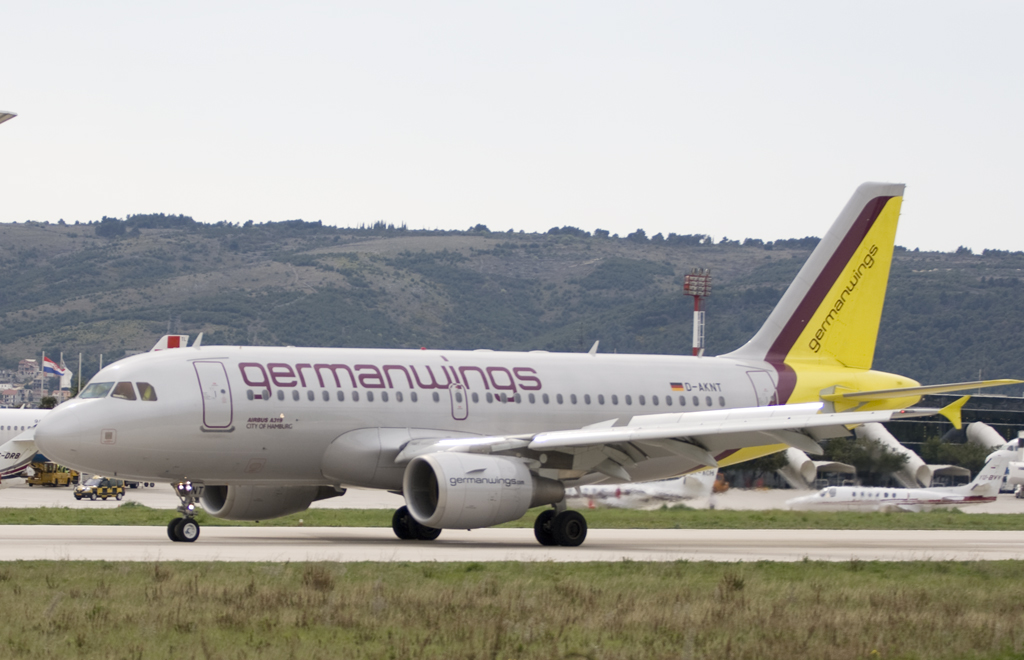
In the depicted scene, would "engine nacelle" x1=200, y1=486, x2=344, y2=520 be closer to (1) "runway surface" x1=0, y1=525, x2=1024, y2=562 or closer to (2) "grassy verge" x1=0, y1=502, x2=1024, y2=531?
(1) "runway surface" x1=0, y1=525, x2=1024, y2=562

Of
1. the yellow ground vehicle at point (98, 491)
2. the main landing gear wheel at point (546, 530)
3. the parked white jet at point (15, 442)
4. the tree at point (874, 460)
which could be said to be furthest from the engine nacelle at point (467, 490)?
the parked white jet at point (15, 442)

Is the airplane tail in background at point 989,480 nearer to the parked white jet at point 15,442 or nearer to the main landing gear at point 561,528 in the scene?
the main landing gear at point 561,528

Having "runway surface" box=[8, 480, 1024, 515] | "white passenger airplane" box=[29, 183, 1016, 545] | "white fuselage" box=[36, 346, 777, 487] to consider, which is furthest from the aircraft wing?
"runway surface" box=[8, 480, 1024, 515]

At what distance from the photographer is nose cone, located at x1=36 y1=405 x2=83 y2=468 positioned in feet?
87.5

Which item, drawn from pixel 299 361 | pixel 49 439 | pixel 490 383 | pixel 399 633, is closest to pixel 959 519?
pixel 490 383

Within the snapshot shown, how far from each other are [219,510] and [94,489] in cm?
4353

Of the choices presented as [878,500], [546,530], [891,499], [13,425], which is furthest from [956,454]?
[546,530]

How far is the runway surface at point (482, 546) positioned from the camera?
78.8ft

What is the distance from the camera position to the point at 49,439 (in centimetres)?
2677

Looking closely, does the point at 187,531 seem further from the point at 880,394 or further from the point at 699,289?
the point at 699,289

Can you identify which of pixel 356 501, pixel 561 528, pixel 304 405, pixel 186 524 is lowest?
pixel 356 501

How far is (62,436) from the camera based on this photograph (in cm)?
2666

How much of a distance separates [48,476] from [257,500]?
201ft

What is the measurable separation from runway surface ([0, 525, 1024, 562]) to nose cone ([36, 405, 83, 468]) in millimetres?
1798
